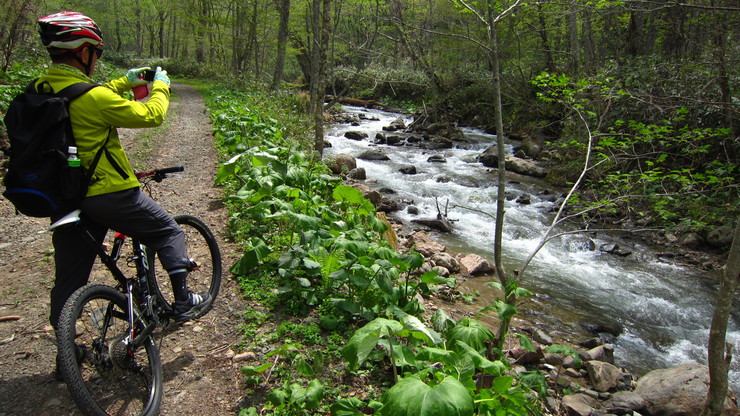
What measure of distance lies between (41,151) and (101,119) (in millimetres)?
329

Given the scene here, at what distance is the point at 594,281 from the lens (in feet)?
26.1

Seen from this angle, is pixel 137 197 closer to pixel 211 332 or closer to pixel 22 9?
pixel 211 332

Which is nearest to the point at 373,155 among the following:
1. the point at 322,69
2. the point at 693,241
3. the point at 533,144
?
the point at 533,144

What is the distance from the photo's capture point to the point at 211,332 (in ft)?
12.0

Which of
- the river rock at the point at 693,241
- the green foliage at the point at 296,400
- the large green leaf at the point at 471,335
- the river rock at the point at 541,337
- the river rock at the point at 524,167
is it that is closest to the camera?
the green foliage at the point at 296,400

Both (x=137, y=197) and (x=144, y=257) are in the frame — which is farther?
(x=144, y=257)

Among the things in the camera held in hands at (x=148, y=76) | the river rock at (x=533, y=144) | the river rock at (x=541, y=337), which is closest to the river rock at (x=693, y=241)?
the river rock at (x=541, y=337)

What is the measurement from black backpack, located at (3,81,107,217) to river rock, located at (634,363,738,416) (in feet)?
17.4

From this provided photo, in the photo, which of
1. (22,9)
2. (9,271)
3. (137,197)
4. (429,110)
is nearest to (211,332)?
(137,197)

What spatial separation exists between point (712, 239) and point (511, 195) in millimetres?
4575

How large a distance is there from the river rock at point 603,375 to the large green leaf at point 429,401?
3697 mm

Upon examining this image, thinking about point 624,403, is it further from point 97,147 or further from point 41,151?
point 41,151

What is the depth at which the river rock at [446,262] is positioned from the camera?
25.5 ft

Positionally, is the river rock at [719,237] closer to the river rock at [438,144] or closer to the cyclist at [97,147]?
the cyclist at [97,147]
